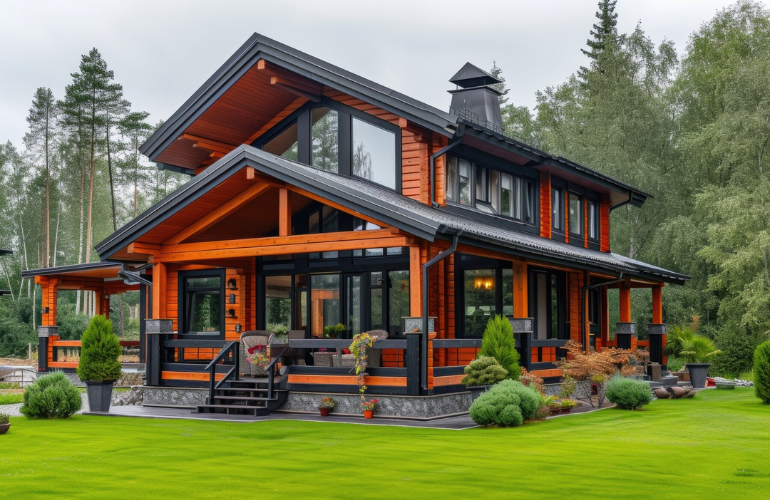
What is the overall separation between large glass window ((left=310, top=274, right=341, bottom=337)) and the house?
0.03m

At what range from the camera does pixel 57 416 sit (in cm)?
1506

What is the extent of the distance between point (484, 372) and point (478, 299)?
396 centimetres

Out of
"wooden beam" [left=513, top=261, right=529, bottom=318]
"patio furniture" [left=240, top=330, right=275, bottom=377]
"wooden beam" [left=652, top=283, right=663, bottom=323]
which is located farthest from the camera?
"wooden beam" [left=652, top=283, right=663, bottom=323]

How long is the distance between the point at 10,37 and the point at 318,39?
21422 mm

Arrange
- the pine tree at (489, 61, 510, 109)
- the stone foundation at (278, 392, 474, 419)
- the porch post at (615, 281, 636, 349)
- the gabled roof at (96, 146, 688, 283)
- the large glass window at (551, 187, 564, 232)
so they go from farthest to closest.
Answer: the pine tree at (489, 61, 510, 109)
the porch post at (615, 281, 636, 349)
the large glass window at (551, 187, 564, 232)
the stone foundation at (278, 392, 474, 419)
the gabled roof at (96, 146, 688, 283)

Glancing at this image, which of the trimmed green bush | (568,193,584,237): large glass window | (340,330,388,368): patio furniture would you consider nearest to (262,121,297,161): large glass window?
(340,330,388,368): patio furniture

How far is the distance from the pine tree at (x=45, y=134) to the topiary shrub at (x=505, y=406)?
1511 inches

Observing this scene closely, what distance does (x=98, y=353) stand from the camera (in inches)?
629

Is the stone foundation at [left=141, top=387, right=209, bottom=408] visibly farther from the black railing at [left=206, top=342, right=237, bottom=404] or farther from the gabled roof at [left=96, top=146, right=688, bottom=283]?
the gabled roof at [left=96, top=146, right=688, bottom=283]

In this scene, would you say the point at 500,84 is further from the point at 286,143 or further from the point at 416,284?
the point at 416,284

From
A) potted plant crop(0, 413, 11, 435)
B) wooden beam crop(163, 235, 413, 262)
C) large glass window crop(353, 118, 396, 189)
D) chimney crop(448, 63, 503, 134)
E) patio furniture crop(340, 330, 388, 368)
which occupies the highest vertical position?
chimney crop(448, 63, 503, 134)

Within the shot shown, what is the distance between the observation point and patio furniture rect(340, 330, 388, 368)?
15.5 m

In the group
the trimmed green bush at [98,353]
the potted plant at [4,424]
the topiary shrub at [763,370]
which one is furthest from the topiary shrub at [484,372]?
the potted plant at [4,424]

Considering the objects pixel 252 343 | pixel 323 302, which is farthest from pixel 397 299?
pixel 252 343
